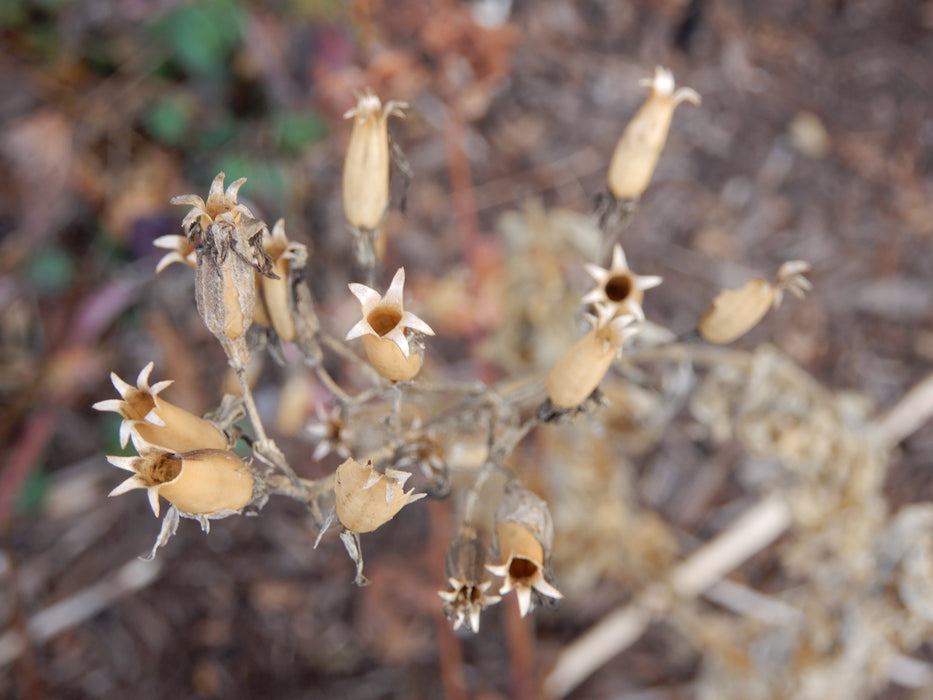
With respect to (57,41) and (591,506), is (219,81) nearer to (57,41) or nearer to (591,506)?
(57,41)

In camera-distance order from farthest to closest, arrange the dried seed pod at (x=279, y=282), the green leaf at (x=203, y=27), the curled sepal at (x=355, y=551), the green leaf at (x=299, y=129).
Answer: the green leaf at (x=299, y=129)
the green leaf at (x=203, y=27)
the dried seed pod at (x=279, y=282)
the curled sepal at (x=355, y=551)

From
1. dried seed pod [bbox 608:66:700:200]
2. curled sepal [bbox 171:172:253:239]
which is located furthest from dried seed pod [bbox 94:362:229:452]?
dried seed pod [bbox 608:66:700:200]

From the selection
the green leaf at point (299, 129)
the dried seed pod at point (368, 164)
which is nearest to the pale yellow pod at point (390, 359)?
the dried seed pod at point (368, 164)

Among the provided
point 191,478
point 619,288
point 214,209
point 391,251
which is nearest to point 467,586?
point 191,478

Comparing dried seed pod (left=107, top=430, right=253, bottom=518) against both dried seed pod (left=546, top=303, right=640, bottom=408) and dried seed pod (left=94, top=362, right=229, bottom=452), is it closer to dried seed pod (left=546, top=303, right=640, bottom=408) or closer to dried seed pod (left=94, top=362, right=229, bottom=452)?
dried seed pod (left=94, top=362, right=229, bottom=452)

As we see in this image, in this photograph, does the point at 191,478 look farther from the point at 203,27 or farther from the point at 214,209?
the point at 203,27

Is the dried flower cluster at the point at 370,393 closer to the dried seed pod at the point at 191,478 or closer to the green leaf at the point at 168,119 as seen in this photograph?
the dried seed pod at the point at 191,478
